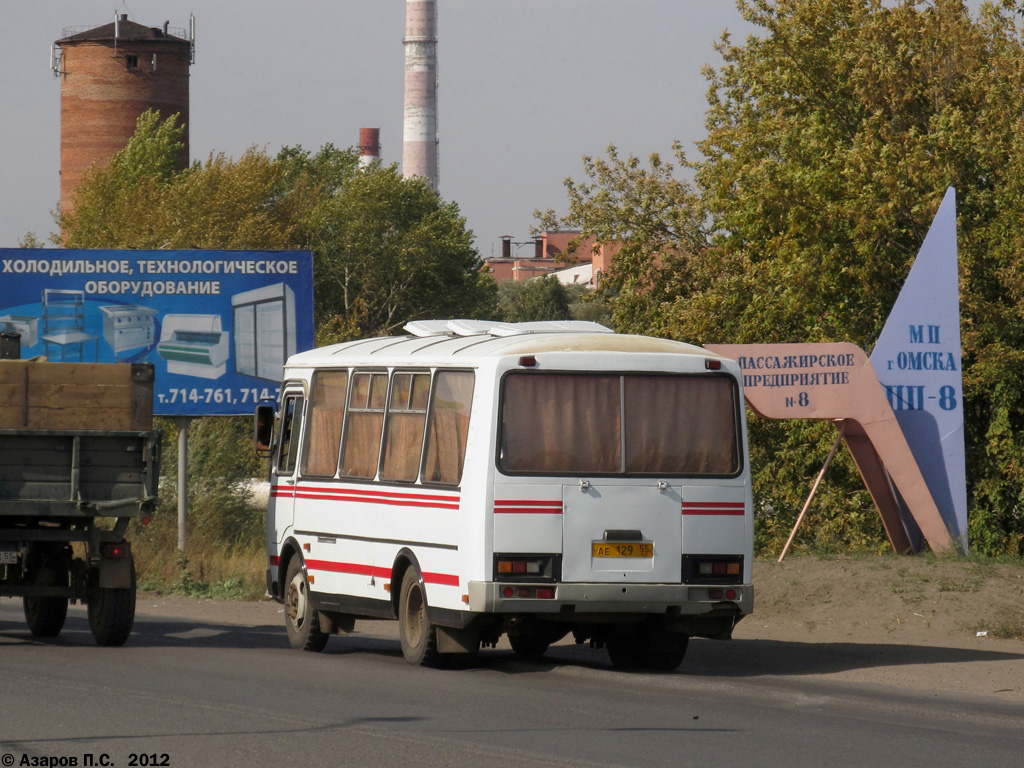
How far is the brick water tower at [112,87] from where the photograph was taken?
262ft

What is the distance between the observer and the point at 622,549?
1210 cm

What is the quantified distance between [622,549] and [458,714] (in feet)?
8.59

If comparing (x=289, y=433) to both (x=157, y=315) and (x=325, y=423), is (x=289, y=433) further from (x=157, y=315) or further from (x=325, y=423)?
(x=157, y=315)

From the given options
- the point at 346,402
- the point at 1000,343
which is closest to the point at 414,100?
the point at 1000,343

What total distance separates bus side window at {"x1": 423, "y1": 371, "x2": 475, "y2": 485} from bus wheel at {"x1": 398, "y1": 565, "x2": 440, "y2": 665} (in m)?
0.89

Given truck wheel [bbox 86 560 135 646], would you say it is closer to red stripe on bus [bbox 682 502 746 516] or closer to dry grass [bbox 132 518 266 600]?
red stripe on bus [bbox 682 502 746 516]

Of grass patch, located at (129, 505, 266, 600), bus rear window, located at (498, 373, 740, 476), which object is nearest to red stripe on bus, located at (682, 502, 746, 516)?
bus rear window, located at (498, 373, 740, 476)

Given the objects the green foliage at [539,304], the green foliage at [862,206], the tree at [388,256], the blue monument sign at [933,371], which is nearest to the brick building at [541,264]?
the green foliage at [539,304]

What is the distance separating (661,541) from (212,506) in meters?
16.7

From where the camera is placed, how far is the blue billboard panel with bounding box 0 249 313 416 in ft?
82.7

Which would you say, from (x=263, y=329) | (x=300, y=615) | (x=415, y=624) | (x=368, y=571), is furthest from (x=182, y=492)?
(x=415, y=624)

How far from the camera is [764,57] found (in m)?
29.8

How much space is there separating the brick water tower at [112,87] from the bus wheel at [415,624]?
69559 mm

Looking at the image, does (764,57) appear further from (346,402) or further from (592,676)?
(592,676)
